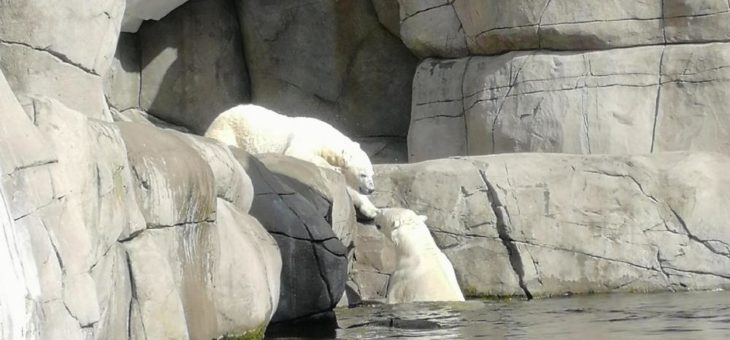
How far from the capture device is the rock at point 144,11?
1505 cm

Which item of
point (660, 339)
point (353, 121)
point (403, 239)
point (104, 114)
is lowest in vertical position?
point (660, 339)

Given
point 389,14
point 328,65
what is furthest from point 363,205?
point 328,65

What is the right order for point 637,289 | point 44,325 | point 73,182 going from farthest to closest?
1. point 637,289
2. point 73,182
3. point 44,325

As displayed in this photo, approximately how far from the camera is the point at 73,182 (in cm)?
498

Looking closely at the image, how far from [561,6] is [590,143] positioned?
139cm

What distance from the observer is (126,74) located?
51.9 ft

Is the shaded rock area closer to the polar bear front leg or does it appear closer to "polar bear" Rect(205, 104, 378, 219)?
the polar bear front leg

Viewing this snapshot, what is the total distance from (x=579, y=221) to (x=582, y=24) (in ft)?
9.37

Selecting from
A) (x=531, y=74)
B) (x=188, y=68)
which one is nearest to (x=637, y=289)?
(x=531, y=74)

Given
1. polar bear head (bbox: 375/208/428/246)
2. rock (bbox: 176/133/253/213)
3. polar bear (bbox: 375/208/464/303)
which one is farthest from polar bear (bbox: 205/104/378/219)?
rock (bbox: 176/133/253/213)

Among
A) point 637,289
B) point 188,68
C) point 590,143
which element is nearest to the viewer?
point 637,289

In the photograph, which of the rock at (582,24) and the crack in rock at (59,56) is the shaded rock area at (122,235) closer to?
the crack in rock at (59,56)

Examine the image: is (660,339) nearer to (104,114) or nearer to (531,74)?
(104,114)

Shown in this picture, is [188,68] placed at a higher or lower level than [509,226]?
higher
